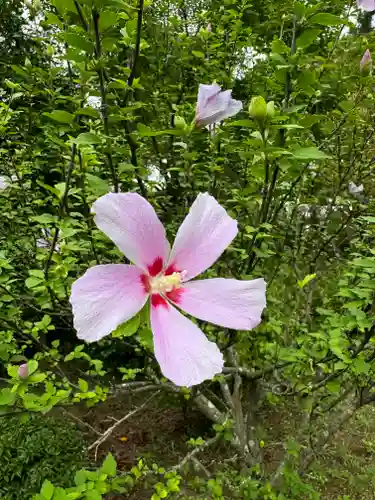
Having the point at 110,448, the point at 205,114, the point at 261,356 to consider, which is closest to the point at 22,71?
the point at 205,114

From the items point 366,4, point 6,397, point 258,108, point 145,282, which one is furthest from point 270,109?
point 366,4

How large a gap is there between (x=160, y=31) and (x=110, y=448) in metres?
3.49

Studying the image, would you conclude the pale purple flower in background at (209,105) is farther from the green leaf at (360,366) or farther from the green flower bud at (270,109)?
the green leaf at (360,366)

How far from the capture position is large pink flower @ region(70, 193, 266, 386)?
0.74 meters

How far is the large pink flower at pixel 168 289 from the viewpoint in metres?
0.74

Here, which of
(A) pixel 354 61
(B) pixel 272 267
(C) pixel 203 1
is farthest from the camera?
(C) pixel 203 1

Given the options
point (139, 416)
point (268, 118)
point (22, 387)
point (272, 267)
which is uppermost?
point (268, 118)

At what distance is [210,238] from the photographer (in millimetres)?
925

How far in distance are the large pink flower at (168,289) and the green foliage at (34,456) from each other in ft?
6.16

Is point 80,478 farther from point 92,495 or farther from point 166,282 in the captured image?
point 166,282

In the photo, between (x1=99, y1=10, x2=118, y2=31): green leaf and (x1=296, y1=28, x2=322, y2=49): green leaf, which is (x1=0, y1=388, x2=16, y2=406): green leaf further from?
(x1=296, y1=28, x2=322, y2=49): green leaf

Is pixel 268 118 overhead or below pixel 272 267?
overhead

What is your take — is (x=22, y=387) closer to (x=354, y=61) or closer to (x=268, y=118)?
(x=268, y=118)

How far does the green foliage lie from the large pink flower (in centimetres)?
188
